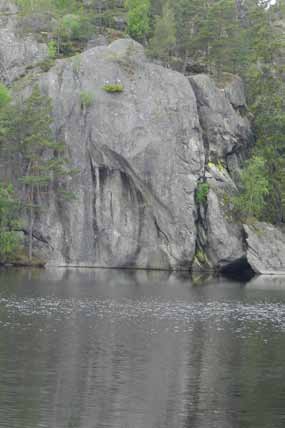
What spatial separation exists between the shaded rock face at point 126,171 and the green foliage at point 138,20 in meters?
19.4

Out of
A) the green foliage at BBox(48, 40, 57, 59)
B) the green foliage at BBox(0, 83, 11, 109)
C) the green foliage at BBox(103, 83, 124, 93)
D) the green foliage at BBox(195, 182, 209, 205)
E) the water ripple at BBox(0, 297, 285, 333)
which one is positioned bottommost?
the water ripple at BBox(0, 297, 285, 333)

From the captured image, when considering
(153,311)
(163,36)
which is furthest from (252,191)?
(153,311)

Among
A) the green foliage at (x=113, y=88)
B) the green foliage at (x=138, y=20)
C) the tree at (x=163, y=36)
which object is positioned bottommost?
the green foliage at (x=113, y=88)

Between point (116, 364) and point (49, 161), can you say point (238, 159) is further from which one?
point (116, 364)

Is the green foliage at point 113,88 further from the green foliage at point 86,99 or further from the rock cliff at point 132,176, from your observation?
the green foliage at point 86,99

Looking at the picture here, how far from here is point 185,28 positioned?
4621 inches

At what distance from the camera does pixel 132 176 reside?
101312 millimetres

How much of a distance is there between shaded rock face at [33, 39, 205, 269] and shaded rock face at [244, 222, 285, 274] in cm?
736

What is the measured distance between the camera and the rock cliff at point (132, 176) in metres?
101

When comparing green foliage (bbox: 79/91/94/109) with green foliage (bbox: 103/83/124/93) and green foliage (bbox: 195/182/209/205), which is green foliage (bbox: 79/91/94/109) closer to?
→ green foliage (bbox: 103/83/124/93)

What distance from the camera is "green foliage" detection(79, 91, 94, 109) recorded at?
334ft

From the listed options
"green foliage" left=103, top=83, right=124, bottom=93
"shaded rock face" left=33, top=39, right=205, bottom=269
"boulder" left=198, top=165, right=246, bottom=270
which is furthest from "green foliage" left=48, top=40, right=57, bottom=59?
"boulder" left=198, top=165, right=246, bottom=270

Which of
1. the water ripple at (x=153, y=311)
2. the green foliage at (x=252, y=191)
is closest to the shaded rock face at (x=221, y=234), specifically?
the green foliage at (x=252, y=191)

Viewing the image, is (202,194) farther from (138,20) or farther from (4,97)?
(138,20)
